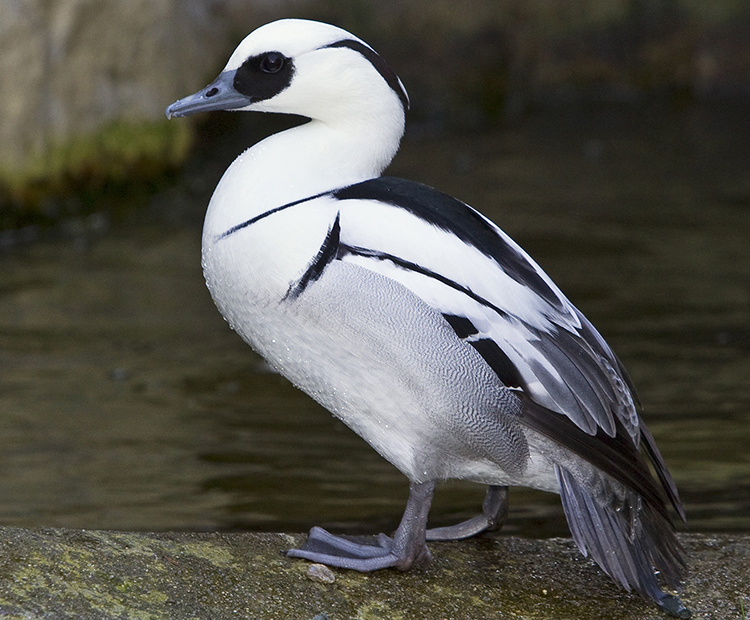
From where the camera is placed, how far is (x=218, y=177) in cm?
860

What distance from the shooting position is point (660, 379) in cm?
493

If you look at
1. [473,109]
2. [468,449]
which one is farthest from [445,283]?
[473,109]

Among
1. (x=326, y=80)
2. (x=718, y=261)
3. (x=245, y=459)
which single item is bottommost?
(x=245, y=459)

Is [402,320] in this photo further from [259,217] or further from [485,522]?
[485,522]

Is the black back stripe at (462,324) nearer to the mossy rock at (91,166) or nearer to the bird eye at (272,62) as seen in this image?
the bird eye at (272,62)

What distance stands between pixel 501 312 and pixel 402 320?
229 millimetres

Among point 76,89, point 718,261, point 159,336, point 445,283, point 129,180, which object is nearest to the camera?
point 445,283

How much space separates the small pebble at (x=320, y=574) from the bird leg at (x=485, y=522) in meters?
0.45

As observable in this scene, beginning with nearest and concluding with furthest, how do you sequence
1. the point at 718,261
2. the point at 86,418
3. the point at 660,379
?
the point at 86,418
the point at 660,379
the point at 718,261

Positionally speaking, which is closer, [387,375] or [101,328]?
[387,375]

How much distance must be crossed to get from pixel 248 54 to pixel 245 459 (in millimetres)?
1997

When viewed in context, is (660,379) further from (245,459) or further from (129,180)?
Result: (129,180)

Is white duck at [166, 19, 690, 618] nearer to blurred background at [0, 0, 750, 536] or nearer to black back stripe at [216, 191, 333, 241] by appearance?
black back stripe at [216, 191, 333, 241]

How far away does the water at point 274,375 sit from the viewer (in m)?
3.83
